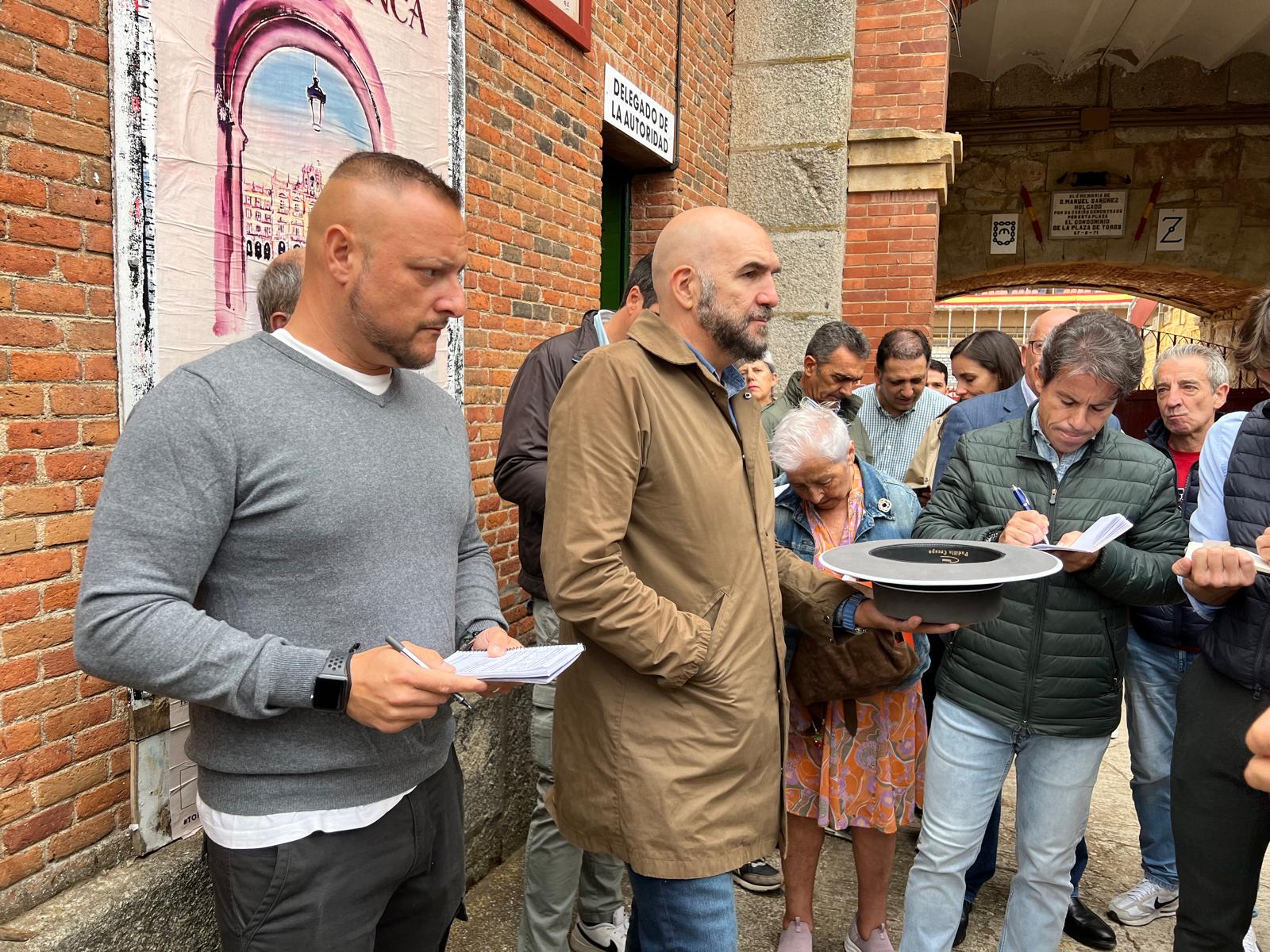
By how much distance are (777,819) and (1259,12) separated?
39.5 ft

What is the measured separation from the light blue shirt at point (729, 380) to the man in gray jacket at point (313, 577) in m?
0.66

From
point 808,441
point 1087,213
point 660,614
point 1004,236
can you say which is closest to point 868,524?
point 808,441

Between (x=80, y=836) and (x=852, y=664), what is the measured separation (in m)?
2.14

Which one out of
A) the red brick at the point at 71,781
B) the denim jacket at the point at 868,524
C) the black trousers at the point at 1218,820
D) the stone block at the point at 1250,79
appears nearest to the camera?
the red brick at the point at 71,781

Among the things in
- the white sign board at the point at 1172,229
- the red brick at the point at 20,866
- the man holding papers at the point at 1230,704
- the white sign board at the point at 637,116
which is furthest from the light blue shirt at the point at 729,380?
the white sign board at the point at 1172,229

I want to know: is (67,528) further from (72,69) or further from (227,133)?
(227,133)

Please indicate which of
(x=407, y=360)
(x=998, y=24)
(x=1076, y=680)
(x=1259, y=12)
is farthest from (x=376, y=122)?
(x=1259, y=12)

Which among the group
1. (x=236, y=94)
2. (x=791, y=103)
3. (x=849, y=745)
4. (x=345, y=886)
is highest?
(x=791, y=103)

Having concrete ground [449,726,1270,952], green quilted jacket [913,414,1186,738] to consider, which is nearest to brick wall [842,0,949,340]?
concrete ground [449,726,1270,952]

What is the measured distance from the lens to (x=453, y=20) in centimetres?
369

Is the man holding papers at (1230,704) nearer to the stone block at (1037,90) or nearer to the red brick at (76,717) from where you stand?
the red brick at (76,717)

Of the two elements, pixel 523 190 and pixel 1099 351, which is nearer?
pixel 1099 351

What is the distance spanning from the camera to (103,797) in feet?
7.47

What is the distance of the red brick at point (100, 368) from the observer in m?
2.21
